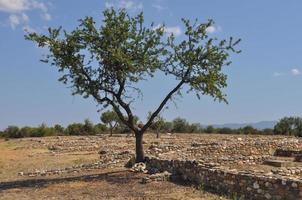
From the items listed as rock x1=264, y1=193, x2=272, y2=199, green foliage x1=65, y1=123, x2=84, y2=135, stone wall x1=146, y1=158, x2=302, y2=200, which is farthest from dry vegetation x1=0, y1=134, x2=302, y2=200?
green foliage x1=65, y1=123, x2=84, y2=135

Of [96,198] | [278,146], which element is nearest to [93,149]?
[278,146]

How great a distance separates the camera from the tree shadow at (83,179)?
21.8 meters

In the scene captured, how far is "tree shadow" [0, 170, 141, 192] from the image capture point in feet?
71.6

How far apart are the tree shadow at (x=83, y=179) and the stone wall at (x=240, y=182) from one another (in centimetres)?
227

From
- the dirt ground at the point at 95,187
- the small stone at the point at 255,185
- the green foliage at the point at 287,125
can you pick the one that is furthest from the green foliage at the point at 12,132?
the small stone at the point at 255,185

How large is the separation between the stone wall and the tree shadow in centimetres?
227

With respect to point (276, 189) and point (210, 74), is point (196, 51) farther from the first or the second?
point (276, 189)

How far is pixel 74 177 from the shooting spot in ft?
80.0

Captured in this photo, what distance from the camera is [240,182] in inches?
668

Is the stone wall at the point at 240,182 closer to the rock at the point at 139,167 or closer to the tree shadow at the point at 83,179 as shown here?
the tree shadow at the point at 83,179

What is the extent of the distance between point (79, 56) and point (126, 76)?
2.52m

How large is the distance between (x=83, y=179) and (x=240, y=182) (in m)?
8.66

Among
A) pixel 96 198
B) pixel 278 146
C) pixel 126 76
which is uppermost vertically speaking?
pixel 126 76

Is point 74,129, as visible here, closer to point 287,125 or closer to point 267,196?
point 287,125
